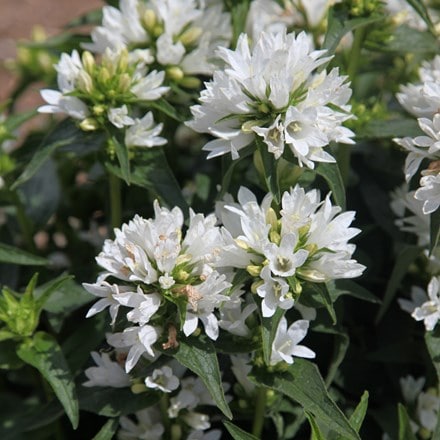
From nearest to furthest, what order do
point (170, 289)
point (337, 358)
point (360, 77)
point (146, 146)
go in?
point (170, 289)
point (337, 358)
point (146, 146)
point (360, 77)

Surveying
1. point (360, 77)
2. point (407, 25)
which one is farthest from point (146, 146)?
point (360, 77)

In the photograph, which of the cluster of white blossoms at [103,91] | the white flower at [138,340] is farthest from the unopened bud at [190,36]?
the white flower at [138,340]

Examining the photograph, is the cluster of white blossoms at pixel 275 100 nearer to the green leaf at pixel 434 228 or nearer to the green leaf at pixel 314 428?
the green leaf at pixel 434 228

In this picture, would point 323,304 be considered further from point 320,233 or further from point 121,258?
point 121,258

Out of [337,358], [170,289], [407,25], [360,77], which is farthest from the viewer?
[360,77]

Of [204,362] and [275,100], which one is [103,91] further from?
[204,362]

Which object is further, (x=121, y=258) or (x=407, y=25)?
(x=407, y=25)
